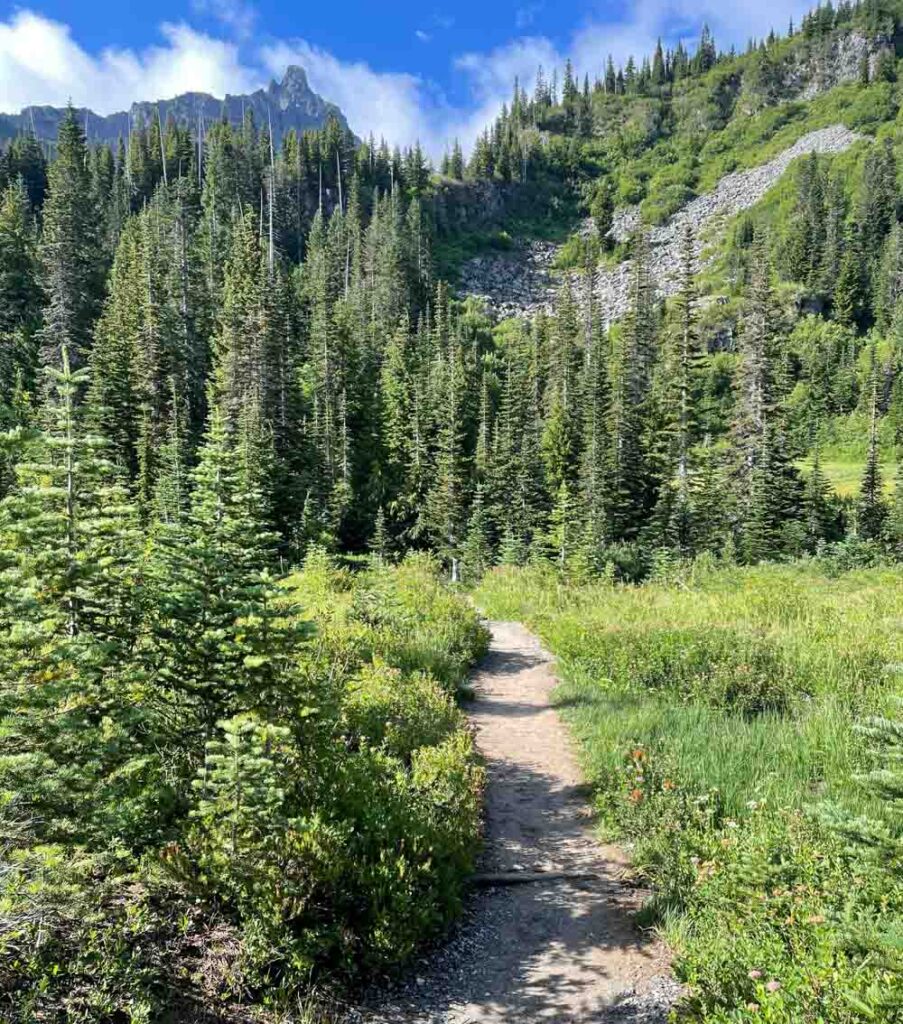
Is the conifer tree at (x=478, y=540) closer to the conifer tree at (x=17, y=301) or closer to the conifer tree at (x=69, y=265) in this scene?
the conifer tree at (x=69, y=265)

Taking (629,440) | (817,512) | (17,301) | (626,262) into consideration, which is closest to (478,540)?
(629,440)

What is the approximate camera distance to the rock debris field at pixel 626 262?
381 ft

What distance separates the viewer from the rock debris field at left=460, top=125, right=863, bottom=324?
11619cm

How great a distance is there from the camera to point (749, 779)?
24.7 ft

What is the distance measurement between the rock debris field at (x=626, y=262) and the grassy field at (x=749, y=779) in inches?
4023

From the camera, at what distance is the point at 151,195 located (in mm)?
107625

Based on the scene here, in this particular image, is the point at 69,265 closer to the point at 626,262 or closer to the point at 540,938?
the point at 540,938

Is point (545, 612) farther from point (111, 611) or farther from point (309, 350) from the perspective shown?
point (309, 350)

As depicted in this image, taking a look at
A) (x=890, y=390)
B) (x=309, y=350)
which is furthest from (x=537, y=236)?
(x=309, y=350)

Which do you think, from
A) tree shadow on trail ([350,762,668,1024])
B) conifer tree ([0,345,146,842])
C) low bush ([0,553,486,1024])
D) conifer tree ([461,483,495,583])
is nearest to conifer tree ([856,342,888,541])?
conifer tree ([461,483,495,583])

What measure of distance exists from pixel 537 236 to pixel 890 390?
85851 millimetres

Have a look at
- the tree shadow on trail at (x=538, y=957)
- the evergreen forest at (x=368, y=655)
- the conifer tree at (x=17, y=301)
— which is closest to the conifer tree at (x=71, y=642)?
the evergreen forest at (x=368, y=655)

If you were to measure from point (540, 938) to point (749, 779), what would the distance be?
321 cm

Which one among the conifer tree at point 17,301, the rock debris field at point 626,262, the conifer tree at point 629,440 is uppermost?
the rock debris field at point 626,262
